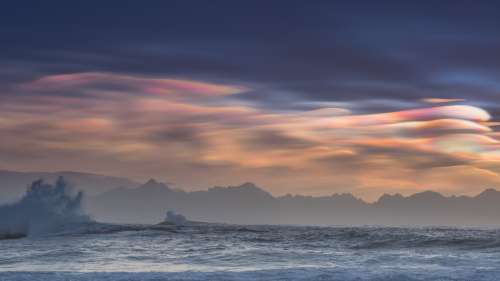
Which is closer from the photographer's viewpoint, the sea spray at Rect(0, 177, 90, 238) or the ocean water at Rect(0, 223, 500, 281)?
the ocean water at Rect(0, 223, 500, 281)

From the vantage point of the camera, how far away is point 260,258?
Answer: 114 feet

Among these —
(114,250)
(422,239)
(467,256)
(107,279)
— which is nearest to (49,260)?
(114,250)

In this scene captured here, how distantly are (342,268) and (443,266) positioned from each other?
5.10 m

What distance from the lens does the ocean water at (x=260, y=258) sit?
86.3ft

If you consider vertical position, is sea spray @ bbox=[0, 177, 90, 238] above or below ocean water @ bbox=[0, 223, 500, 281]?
above

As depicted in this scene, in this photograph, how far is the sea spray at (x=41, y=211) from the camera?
228 feet

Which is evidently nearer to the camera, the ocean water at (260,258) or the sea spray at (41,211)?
the ocean water at (260,258)

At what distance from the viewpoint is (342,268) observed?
28828 mm

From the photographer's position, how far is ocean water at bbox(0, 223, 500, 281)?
26312mm

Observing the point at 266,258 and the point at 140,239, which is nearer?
the point at 266,258

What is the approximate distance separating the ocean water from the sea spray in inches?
840

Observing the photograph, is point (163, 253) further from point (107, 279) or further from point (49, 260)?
point (107, 279)

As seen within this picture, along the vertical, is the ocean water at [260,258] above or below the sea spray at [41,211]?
below

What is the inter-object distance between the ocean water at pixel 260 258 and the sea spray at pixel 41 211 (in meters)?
21.3
